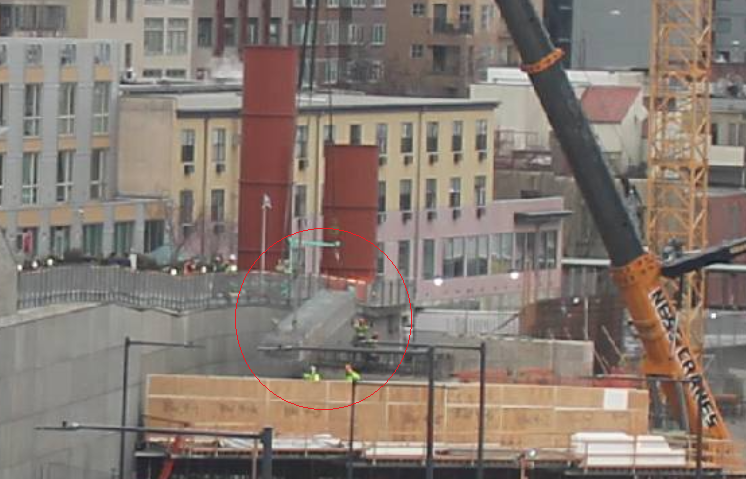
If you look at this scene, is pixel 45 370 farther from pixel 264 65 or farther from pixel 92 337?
pixel 264 65

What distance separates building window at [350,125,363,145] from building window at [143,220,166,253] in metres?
6.40

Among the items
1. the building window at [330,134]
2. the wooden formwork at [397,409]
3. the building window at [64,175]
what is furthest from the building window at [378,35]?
the wooden formwork at [397,409]

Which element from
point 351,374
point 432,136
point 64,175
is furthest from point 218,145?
point 351,374

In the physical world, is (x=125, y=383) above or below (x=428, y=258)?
above

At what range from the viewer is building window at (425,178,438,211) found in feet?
244

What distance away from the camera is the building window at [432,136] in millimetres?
74188

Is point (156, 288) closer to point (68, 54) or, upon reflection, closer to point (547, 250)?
point (68, 54)

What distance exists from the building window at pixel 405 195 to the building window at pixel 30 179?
40.7 ft

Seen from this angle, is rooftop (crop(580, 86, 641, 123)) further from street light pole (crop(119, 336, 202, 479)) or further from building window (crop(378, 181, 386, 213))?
street light pole (crop(119, 336, 202, 479))

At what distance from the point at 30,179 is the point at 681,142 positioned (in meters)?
14.4

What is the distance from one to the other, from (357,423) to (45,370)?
6.94 meters

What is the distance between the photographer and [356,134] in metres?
71.6

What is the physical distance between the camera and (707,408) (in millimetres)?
54188

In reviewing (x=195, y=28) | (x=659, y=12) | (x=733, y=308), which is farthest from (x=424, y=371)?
(x=195, y=28)
